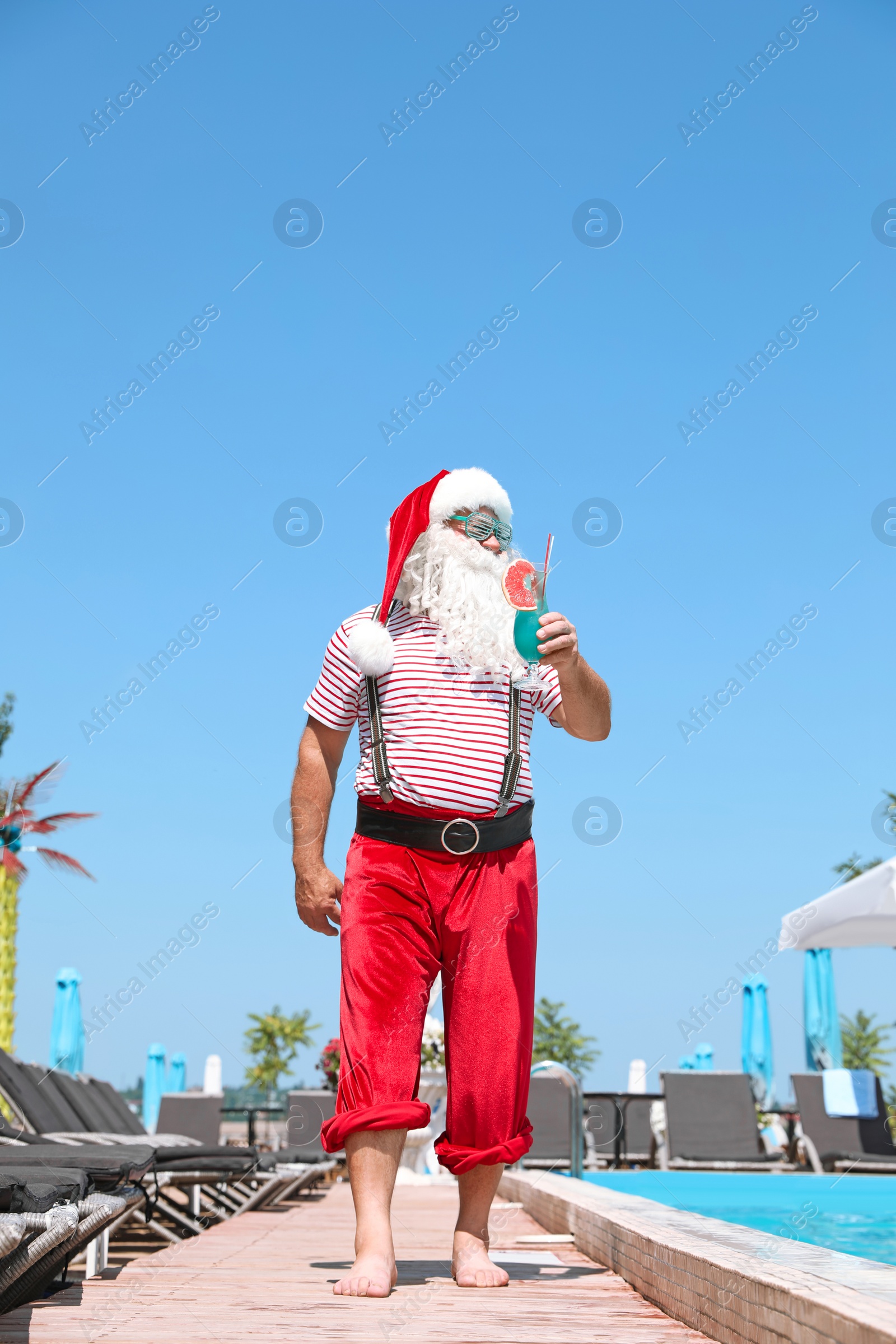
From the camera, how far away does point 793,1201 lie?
32.8 ft

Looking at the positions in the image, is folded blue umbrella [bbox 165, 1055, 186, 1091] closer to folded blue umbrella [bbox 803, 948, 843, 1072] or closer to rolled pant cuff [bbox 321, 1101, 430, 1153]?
folded blue umbrella [bbox 803, 948, 843, 1072]

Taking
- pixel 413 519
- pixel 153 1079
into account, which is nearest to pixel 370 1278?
pixel 413 519

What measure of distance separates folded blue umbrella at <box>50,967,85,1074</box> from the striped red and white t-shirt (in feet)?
53.0

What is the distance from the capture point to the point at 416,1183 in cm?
1073

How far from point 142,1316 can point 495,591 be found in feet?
6.16

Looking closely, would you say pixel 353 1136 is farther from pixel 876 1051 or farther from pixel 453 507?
pixel 876 1051

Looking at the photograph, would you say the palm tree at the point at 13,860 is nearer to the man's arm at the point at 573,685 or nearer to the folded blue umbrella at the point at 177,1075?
the folded blue umbrella at the point at 177,1075

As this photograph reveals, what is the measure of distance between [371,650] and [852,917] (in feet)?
28.3

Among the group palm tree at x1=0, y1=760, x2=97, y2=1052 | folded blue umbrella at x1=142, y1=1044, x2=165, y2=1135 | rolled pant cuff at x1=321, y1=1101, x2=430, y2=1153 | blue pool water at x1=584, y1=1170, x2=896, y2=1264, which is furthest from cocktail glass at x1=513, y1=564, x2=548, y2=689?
folded blue umbrella at x1=142, y1=1044, x2=165, y2=1135

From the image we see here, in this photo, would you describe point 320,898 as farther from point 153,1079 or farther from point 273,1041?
point 273,1041

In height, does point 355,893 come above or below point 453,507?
below

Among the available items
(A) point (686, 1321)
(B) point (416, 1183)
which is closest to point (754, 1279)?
(A) point (686, 1321)

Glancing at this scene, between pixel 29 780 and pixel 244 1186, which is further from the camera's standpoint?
pixel 29 780

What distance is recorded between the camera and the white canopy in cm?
1030
